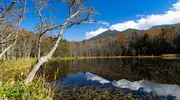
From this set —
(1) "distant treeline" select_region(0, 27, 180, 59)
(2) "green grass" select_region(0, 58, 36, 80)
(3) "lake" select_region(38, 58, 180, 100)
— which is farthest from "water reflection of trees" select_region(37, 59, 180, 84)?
(1) "distant treeline" select_region(0, 27, 180, 59)

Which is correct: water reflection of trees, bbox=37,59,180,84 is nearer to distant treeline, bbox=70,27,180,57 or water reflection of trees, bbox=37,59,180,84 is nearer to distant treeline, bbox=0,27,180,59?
distant treeline, bbox=0,27,180,59

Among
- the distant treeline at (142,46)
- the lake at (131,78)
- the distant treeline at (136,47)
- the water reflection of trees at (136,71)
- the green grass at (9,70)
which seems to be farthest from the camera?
the distant treeline at (142,46)

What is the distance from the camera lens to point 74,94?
13203mm

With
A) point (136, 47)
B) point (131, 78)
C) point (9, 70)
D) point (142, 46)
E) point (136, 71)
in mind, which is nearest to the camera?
point (9, 70)

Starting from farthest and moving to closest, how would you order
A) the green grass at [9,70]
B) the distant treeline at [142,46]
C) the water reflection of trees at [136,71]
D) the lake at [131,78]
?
the distant treeline at [142,46], the water reflection of trees at [136,71], the lake at [131,78], the green grass at [9,70]

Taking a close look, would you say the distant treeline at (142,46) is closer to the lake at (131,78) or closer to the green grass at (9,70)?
the lake at (131,78)

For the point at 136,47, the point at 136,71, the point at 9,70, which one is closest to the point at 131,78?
the point at 136,71

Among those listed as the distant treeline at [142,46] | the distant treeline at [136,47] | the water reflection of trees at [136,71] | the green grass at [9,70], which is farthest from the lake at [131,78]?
the distant treeline at [142,46]

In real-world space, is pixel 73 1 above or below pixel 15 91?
above

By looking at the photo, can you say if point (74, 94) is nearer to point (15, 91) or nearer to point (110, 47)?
point (15, 91)

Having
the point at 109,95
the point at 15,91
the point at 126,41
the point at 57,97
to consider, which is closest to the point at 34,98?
the point at 15,91

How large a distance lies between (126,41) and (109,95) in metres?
97.0

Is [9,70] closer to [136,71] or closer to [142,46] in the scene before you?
[136,71]

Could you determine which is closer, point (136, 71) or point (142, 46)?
point (136, 71)
